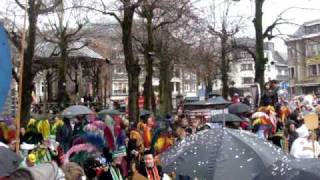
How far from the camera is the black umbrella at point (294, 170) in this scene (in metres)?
4.16

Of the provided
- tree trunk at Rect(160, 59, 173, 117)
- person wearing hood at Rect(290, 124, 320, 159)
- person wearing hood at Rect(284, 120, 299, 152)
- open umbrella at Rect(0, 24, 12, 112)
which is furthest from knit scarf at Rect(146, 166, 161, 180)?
tree trunk at Rect(160, 59, 173, 117)

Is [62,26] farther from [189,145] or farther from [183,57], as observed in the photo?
[189,145]

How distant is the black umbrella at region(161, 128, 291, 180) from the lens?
6.80 meters

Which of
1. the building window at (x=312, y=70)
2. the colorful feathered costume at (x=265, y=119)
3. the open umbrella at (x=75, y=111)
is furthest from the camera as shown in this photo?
the building window at (x=312, y=70)

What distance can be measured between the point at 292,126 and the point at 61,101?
865 inches

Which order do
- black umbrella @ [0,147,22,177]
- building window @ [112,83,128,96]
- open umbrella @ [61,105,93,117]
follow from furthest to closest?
building window @ [112,83,128,96]
open umbrella @ [61,105,93,117]
black umbrella @ [0,147,22,177]

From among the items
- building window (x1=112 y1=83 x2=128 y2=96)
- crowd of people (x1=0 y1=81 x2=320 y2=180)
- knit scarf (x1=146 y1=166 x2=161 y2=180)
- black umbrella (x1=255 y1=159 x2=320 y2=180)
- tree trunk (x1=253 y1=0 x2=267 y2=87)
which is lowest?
knit scarf (x1=146 y1=166 x2=161 y2=180)

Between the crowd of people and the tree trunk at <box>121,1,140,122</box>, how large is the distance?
5050mm

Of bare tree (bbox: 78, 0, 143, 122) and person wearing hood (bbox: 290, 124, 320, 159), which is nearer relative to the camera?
person wearing hood (bbox: 290, 124, 320, 159)

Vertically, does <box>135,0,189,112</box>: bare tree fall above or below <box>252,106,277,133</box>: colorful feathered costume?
above

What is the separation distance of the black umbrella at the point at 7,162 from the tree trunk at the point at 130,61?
16366 mm

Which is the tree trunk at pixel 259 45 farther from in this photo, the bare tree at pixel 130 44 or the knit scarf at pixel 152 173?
the knit scarf at pixel 152 173

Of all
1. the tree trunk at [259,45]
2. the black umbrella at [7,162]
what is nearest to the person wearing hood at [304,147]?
the black umbrella at [7,162]

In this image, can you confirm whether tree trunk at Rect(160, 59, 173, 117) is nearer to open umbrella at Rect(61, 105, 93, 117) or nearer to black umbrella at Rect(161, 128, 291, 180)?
open umbrella at Rect(61, 105, 93, 117)
